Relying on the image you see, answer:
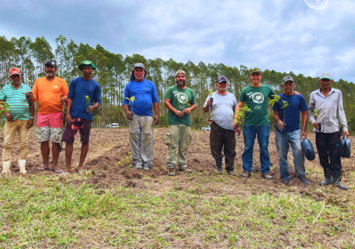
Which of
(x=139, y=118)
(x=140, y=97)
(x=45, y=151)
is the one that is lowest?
(x=45, y=151)

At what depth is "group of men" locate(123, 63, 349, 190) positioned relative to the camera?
4457 mm

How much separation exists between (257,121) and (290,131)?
23.6 inches

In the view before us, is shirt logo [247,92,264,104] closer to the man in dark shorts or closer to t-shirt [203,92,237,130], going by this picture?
t-shirt [203,92,237,130]

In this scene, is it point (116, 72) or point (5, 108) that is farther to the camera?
point (116, 72)

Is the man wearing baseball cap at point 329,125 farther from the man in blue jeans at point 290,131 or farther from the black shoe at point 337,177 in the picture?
the man in blue jeans at point 290,131

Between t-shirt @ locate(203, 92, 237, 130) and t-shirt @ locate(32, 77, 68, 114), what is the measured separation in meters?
3.01

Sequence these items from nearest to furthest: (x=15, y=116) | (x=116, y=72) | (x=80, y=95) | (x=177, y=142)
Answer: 1. (x=15, y=116)
2. (x=80, y=95)
3. (x=177, y=142)
4. (x=116, y=72)

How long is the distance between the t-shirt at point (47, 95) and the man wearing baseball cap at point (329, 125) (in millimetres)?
4687

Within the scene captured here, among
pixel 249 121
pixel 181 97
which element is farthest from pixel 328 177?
Result: pixel 181 97

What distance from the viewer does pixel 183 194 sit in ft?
11.6

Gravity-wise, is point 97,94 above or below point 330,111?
above

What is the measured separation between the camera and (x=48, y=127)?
4852 millimetres

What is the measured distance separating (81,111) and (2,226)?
2639 mm

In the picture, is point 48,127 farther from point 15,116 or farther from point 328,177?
Answer: point 328,177
